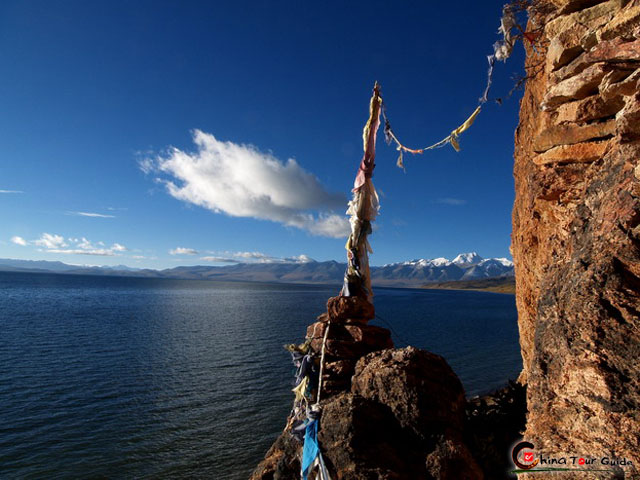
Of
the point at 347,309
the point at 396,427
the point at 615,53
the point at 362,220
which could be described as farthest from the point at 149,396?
the point at 615,53

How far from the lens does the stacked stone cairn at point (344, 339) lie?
809 cm

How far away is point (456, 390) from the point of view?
267 inches

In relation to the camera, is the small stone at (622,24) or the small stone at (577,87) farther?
the small stone at (577,87)

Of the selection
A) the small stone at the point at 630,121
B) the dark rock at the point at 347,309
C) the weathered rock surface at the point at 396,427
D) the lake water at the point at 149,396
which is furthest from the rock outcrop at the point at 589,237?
the lake water at the point at 149,396

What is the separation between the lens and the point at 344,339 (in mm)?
8727

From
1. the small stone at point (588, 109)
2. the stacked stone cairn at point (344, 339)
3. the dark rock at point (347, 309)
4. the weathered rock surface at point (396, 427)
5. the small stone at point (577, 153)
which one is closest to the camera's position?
the weathered rock surface at point (396, 427)

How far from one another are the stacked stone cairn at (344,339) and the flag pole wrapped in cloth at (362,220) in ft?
1.48

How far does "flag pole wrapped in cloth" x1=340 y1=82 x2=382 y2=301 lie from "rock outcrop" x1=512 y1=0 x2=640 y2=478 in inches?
148

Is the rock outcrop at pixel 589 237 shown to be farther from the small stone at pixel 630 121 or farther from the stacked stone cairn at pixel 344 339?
the stacked stone cairn at pixel 344 339

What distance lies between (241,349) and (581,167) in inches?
1422

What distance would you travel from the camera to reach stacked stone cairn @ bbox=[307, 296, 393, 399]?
318 inches

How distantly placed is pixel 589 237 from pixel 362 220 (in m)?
4.97

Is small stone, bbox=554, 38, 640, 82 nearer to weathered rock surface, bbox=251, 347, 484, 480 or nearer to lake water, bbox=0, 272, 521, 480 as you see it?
weathered rock surface, bbox=251, 347, 484, 480

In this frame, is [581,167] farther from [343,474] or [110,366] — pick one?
[110,366]
